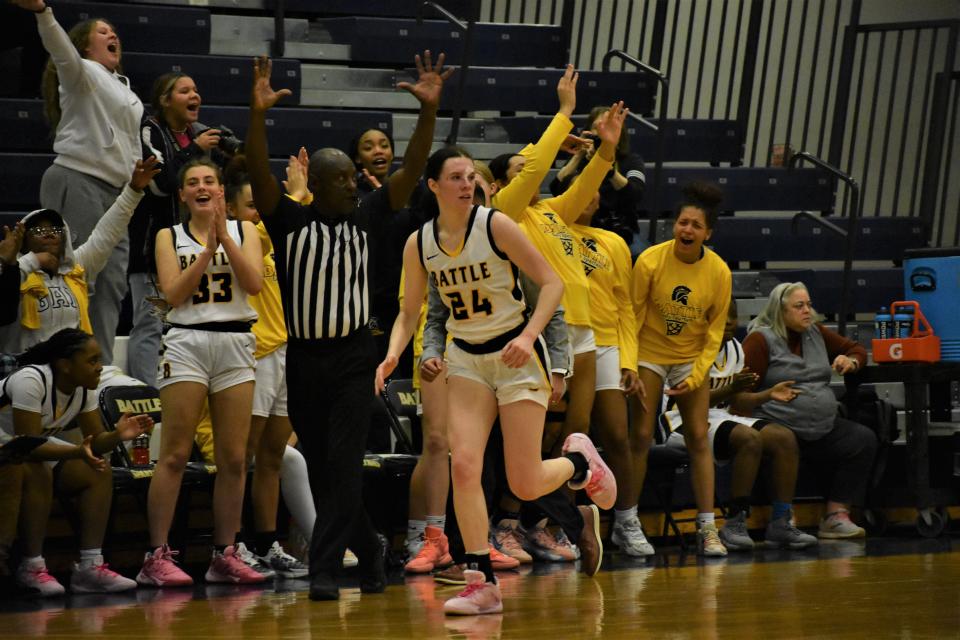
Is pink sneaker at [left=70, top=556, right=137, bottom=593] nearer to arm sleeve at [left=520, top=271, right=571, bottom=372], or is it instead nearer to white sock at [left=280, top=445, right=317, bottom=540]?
white sock at [left=280, top=445, right=317, bottom=540]

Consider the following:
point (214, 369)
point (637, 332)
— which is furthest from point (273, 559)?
point (637, 332)

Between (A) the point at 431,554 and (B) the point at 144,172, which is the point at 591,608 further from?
(B) the point at 144,172

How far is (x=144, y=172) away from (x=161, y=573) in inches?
69.2

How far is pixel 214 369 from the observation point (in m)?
6.57

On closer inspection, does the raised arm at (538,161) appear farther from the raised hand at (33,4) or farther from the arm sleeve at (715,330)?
the raised hand at (33,4)

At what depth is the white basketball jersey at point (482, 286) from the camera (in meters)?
5.58

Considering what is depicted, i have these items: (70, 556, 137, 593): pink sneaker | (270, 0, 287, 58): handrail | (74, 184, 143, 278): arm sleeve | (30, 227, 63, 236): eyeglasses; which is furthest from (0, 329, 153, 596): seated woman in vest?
(270, 0, 287, 58): handrail

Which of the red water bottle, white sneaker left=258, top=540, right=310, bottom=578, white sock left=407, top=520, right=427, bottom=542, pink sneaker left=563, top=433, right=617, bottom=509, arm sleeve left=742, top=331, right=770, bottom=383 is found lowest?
white sneaker left=258, top=540, right=310, bottom=578

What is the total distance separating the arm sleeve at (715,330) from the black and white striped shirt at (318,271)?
2209mm

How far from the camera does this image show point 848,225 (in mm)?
10930

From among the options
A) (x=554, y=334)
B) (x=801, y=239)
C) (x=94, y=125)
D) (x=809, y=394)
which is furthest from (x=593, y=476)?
(x=801, y=239)

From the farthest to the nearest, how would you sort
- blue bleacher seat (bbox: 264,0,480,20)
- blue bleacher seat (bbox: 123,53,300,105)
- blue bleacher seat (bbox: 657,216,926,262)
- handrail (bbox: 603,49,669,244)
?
blue bleacher seat (bbox: 264,0,480,20) → blue bleacher seat (bbox: 657,216,926,262) → handrail (bbox: 603,49,669,244) → blue bleacher seat (bbox: 123,53,300,105)

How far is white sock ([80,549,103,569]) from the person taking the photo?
6.57 meters

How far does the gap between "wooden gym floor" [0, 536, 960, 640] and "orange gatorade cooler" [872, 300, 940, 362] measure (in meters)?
1.69
